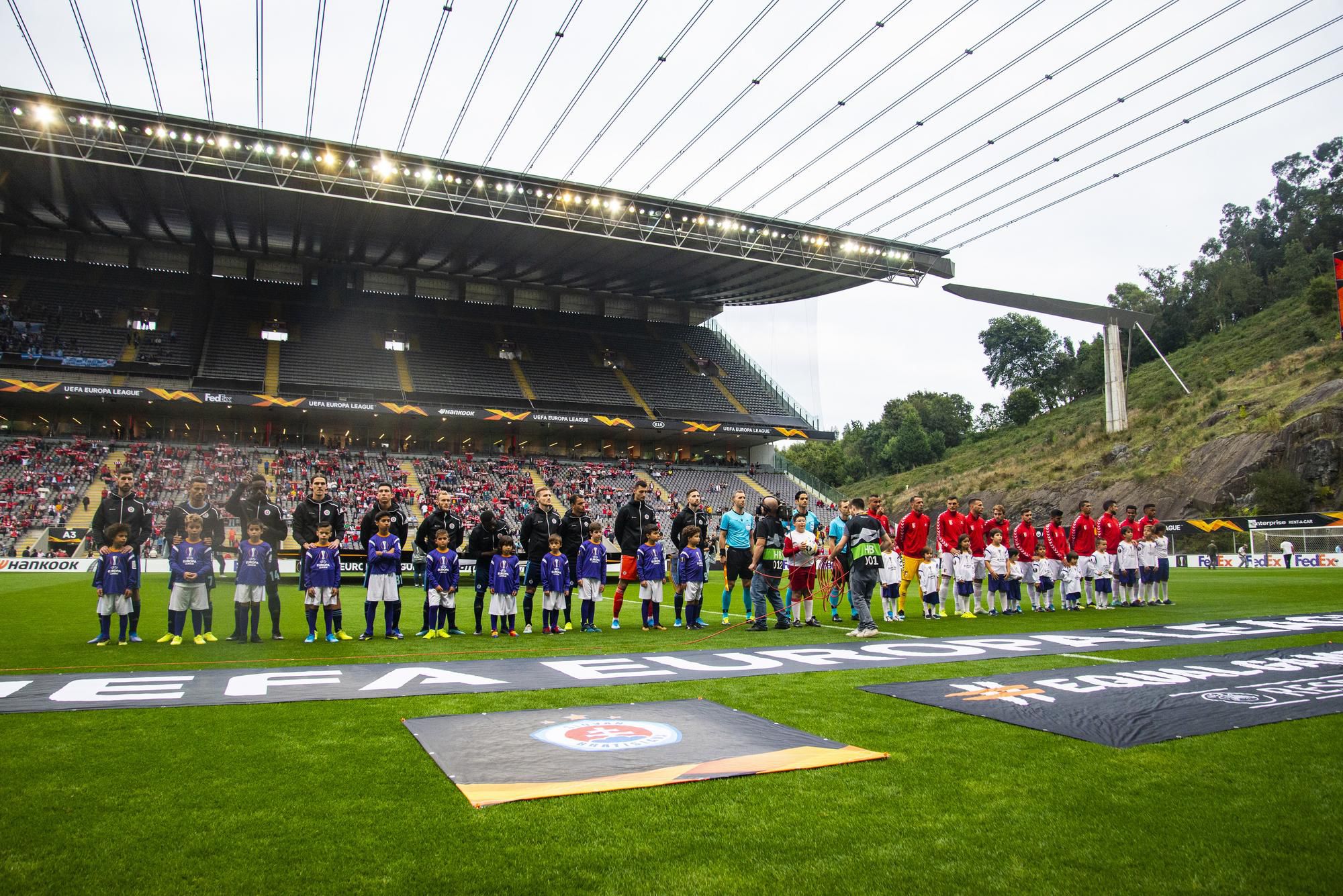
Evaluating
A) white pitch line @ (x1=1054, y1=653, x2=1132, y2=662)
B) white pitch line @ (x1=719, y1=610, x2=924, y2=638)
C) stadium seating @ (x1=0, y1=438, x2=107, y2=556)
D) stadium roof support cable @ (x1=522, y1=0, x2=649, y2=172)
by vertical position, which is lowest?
white pitch line @ (x1=719, y1=610, x2=924, y2=638)

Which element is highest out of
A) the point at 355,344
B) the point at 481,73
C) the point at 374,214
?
the point at 374,214

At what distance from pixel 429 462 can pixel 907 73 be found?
3041 centimetres

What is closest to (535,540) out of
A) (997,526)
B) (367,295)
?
(997,526)

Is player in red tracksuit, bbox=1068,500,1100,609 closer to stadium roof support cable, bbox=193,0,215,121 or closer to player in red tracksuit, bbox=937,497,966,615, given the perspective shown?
player in red tracksuit, bbox=937,497,966,615

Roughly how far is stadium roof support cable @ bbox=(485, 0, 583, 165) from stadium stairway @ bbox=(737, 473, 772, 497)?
24.7m

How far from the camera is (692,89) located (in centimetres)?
1800

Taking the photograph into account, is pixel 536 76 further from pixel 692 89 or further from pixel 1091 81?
pixel 1091 81

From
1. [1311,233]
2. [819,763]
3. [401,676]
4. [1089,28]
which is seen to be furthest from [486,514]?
[1311,233]

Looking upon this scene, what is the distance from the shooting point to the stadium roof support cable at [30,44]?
672 inches

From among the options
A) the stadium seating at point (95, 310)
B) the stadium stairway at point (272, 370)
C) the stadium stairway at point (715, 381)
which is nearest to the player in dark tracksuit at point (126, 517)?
the stadium stairway at point (272, 370)

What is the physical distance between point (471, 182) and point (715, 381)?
75.2 feet

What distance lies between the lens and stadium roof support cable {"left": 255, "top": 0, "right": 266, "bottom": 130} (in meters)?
16.5

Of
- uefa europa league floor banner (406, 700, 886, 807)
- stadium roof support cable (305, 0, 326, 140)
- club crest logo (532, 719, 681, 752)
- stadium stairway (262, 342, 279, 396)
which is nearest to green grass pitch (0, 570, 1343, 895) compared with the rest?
uefa europa league floor banner (406, 700, 886, 807)

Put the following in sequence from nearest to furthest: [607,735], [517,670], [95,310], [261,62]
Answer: [607,735]
[517,670]
[261,62]
[95,310]
